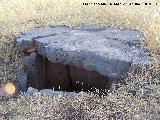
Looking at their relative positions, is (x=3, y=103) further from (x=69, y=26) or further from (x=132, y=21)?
(x=132, y=21)

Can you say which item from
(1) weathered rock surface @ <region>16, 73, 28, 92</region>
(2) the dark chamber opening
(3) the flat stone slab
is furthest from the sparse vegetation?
(2) the dark chamber opening

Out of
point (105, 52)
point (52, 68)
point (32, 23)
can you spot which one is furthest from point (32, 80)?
point (105, 52)

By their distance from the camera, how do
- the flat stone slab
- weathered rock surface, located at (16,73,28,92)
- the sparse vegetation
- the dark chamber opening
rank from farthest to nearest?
1. weathered rock surface, located at (16,73,28,92)
2. the dark chamber opening
3. the flat stone slab
4. the sparse vegetation

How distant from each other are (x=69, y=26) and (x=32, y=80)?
114 centimetres

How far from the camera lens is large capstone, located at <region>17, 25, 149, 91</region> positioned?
4856mm

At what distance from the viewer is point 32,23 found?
21.5ft

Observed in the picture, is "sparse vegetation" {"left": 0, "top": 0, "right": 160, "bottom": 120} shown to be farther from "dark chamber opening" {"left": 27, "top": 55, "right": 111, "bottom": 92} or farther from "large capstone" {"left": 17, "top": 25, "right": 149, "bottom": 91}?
"dark chamber opening" {"left": 27, "top": 55, "right": 111, "bottom": 92}

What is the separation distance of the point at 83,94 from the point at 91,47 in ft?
3.07

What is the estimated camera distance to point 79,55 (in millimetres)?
5055

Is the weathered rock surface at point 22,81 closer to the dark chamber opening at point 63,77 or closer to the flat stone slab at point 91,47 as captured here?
the dark chamber opening at point 63,77

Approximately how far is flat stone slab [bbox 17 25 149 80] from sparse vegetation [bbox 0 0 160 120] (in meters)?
0.20

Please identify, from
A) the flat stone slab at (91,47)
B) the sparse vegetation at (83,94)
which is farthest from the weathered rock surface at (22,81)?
the flat stone slab at (91,47)

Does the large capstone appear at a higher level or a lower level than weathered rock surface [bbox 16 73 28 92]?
higher

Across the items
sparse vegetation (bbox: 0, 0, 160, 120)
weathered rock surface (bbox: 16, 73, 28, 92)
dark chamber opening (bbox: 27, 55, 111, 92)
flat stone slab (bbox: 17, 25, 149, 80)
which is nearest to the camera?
sparse vegetation (bbox: 0, 0, 160, 120)
